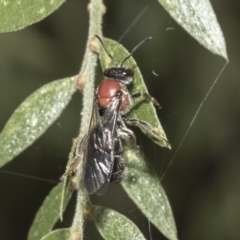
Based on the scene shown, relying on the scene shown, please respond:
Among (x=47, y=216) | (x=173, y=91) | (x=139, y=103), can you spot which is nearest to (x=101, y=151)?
(x=139, y=103)

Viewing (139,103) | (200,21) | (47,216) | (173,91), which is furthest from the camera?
(173,91)

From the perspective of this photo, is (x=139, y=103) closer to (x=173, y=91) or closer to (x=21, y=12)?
(x=21, y=12)

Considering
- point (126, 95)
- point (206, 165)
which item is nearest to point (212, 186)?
point (206, 165)

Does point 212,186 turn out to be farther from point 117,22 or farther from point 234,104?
point 117,22

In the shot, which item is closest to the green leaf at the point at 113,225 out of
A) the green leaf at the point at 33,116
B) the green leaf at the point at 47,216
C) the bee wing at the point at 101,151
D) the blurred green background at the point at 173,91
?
the bee wing at the point at 101,151

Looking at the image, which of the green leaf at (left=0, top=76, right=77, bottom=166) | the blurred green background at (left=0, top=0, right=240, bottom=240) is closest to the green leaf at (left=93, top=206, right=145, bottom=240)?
the green leaf at (left=0, top=76, right=77, bottom=166)

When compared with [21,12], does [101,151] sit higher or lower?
lower
